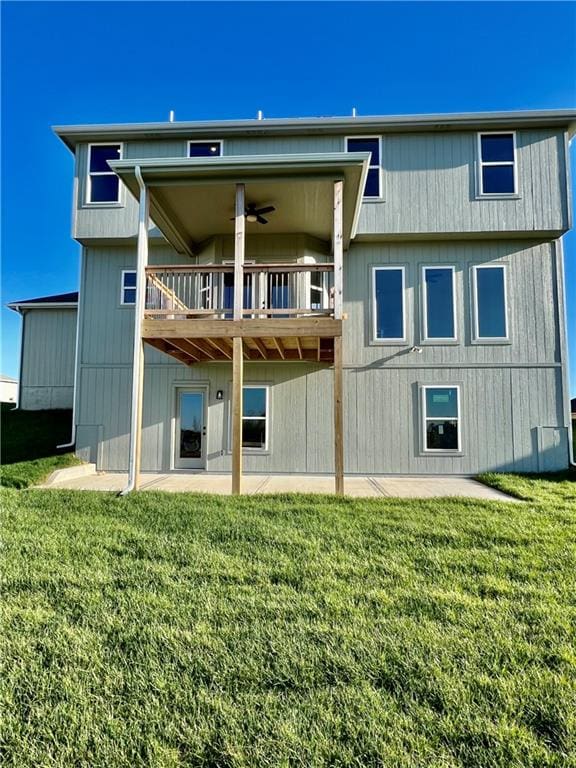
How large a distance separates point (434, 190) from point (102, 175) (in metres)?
7.98

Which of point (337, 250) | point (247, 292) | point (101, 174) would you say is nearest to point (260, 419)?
point (247, 292)

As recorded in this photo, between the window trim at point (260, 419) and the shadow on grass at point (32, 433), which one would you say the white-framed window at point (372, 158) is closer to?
the window trim at point (260, 419)

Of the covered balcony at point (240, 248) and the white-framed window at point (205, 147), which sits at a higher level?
the white-framed window at point (205, 147)

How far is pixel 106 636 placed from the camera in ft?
8.77

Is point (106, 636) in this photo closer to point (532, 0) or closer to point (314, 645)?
point (314, 645)

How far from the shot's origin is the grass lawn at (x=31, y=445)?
309 inches

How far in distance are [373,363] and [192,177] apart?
5.40 meters

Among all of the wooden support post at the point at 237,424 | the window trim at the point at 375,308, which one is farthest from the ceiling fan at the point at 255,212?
the window trim at the point at 375,308

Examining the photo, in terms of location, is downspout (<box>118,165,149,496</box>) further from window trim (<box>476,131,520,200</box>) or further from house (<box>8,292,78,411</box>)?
window trim (<box>476,131,520,200</box>)

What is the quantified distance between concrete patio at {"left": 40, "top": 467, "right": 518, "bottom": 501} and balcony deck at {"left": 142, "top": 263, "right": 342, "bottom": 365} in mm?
2698

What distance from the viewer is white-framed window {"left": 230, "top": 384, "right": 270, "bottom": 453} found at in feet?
31.4

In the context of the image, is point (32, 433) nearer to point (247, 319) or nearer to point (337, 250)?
point (247, 319)

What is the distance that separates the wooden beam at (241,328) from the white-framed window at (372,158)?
14.7 feet

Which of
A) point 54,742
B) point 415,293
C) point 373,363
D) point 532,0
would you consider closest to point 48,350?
point 373,363
